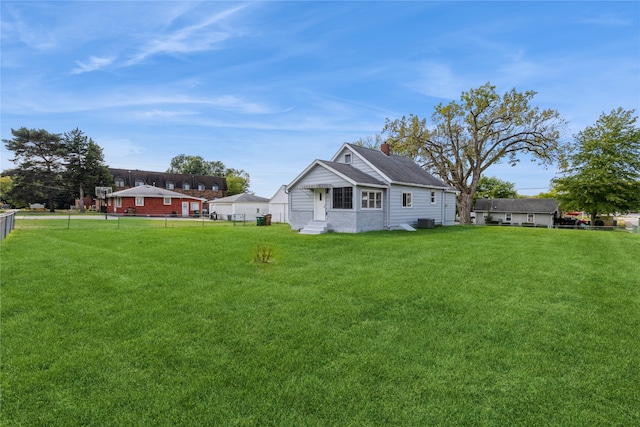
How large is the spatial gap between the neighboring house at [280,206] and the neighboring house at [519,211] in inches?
1385

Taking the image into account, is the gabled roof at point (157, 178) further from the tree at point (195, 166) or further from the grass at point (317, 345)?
the grass at point (317, 345)

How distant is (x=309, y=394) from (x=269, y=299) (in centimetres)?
264

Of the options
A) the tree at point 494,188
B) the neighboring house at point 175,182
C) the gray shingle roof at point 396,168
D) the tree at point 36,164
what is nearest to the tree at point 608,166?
the gray shingle roof at point 396,168

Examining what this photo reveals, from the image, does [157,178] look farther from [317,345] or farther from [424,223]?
[317,345]

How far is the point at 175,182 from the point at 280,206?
116ft

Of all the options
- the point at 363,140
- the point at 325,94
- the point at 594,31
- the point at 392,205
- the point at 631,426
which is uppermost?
the point at 363,140

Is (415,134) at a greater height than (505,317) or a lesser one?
greater

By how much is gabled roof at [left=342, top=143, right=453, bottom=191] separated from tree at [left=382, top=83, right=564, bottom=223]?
7.25 meters

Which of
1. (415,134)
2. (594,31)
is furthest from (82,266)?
(415,134)

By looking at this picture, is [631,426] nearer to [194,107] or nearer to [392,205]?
[392,205]

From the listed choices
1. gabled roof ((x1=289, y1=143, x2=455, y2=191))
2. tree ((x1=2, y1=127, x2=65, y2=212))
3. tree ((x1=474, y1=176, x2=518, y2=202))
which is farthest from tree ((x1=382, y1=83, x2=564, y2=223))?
tree ((x1=2, y1=127, x2=65, y2=212))

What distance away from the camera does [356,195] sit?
1576 cm

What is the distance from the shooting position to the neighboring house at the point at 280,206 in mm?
31188

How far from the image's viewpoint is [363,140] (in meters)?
46.7
